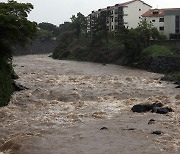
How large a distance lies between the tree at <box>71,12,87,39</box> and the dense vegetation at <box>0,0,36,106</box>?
2044 inches

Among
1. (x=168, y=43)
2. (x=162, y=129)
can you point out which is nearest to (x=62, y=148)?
(x=162, y=129)

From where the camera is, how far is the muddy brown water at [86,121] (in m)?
14.9

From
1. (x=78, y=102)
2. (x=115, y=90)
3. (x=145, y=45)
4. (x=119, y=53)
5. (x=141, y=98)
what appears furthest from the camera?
(x=119, y=53)

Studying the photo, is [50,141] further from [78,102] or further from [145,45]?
[145,45]

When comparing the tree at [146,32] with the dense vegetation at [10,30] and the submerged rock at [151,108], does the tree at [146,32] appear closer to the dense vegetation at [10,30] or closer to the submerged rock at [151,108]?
the dense vegetation at [10,30]

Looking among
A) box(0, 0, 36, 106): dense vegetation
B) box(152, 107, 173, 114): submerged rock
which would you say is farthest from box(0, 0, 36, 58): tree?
box(152, 107, 173, 114): submerged rock

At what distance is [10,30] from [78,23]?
55.9 m

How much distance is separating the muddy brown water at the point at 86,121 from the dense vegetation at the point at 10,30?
1541mm

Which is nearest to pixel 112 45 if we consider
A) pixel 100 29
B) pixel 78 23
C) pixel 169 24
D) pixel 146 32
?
pixel 100 29

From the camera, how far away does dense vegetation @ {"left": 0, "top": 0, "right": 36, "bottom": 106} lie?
25.4 meters

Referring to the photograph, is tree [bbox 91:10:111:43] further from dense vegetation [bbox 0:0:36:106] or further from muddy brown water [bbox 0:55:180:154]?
dense vegetation [bbox 0:0:36:106]

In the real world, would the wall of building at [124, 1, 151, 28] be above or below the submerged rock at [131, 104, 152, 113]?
above

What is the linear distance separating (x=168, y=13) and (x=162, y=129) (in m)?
42.2

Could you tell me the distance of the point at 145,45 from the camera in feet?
174
